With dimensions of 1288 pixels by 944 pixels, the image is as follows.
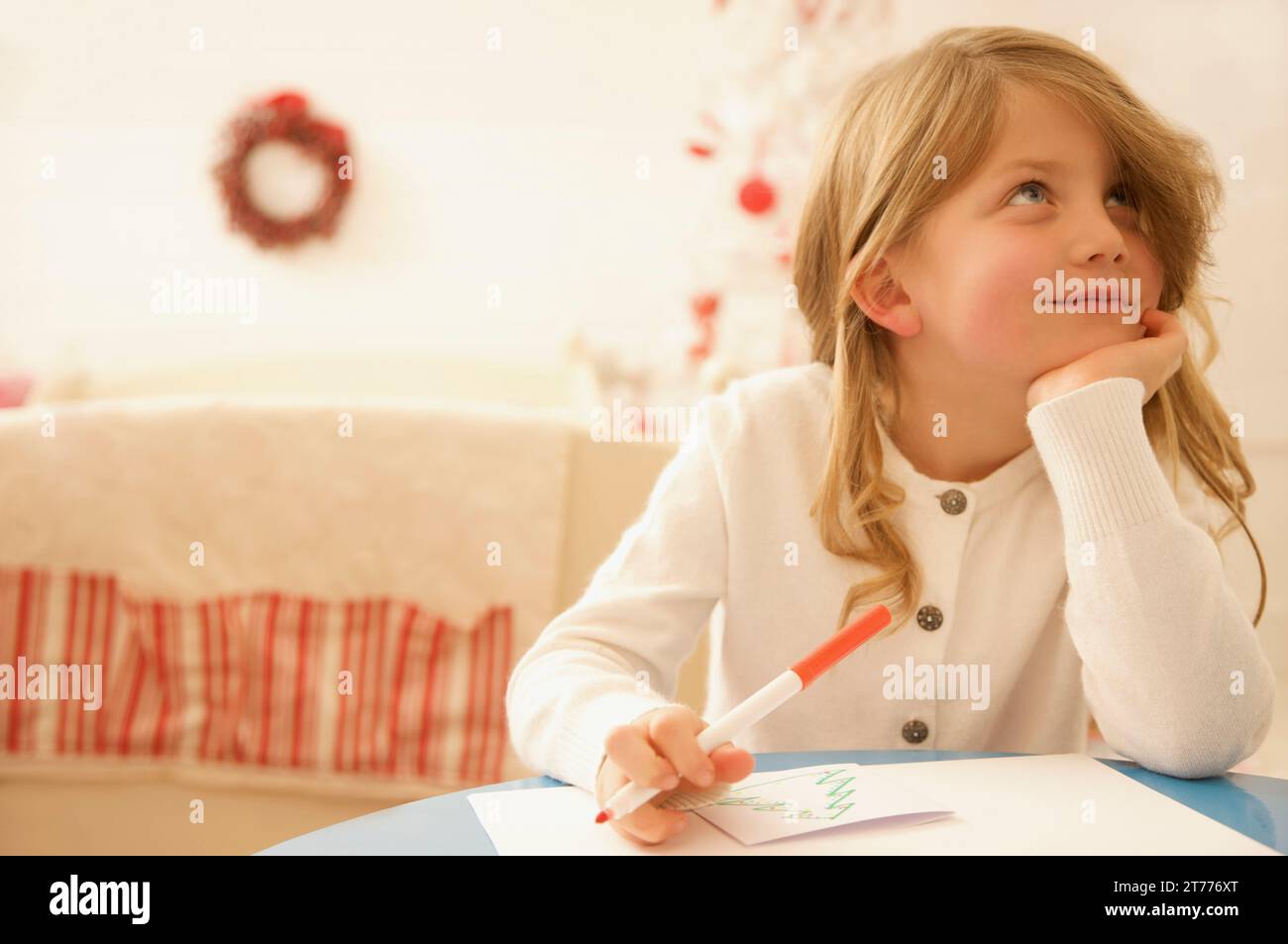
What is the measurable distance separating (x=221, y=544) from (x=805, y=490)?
93 cm

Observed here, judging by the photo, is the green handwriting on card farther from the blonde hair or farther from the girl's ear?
the girl's ear

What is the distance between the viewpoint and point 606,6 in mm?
2764

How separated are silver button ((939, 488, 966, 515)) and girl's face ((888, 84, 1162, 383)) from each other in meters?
0.10

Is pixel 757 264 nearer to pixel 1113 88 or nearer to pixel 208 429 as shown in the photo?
pixel 208 429

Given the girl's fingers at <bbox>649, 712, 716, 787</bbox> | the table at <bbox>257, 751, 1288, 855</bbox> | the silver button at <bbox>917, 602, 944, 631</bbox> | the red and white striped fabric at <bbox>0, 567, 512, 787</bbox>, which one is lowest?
the red and white striped fabric at <bbox>0, 567, 512, 787</bbox>

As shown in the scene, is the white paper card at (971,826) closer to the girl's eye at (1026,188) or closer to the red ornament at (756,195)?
the girl's eye at (1026,188)

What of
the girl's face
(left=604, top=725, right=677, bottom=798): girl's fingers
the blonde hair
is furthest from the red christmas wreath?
(left=604, top=725, right=677, bottom=798): girl's fingers

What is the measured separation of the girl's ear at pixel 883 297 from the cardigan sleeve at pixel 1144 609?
0.17m

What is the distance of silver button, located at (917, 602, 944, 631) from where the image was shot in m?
0.88

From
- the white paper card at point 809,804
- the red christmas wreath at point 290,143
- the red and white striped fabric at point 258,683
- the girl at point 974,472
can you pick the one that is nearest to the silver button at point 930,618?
the girl at point 974,472

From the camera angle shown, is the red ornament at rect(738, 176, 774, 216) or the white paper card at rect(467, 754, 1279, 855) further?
the red ornament at rect(738, 176, 774, 216)

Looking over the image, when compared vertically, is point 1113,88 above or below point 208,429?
above
